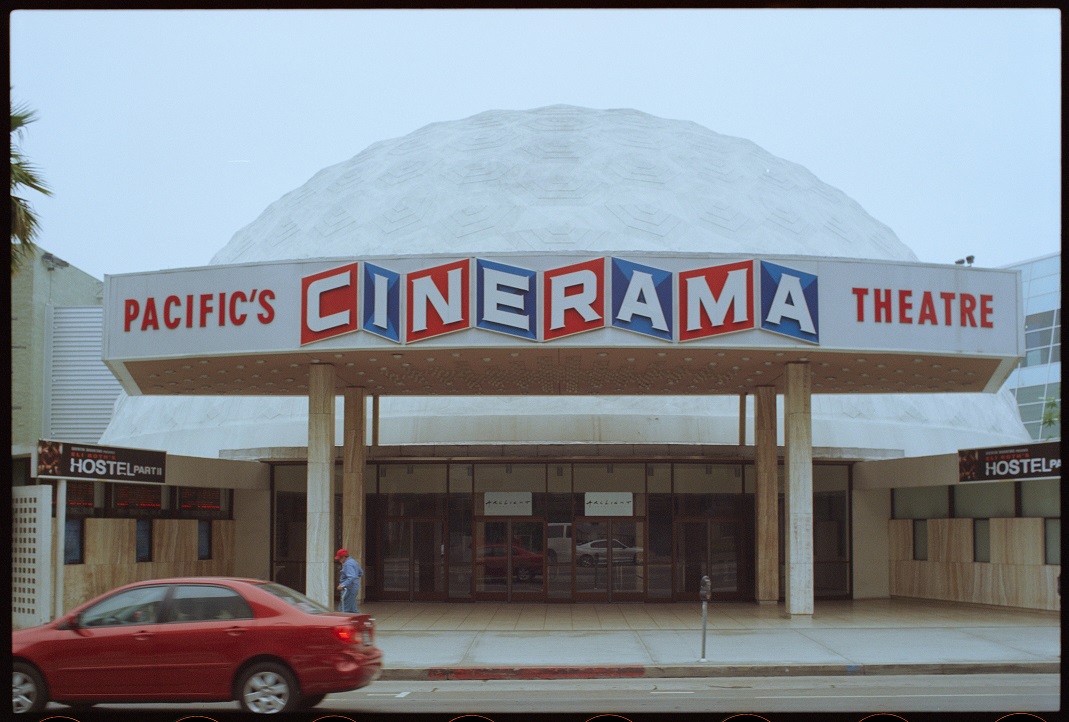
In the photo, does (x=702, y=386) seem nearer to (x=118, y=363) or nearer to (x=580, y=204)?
(x=580, y=204)

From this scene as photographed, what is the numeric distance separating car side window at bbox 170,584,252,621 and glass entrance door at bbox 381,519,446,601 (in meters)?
16.3

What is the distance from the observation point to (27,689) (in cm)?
1174

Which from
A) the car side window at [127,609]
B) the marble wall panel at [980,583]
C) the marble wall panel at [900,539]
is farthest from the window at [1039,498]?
the car side window at [127,609]

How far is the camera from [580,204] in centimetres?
3183

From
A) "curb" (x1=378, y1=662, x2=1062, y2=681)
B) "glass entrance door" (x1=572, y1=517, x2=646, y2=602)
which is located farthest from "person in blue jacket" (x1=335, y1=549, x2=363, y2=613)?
"glass entrance door" (x1=572, y1=517, x2=646, y2=602)

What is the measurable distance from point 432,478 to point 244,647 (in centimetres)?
1704

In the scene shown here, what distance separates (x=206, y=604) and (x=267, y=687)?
1.16 meters

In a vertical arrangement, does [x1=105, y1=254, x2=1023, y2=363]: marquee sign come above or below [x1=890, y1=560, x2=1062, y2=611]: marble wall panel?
above

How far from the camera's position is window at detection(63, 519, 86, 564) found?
78.0 ft

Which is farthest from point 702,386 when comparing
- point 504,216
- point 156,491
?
point 156,491

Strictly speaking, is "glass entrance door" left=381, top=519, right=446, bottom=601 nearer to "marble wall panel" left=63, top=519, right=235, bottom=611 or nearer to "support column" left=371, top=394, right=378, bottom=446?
"support column" left=371, top=394, right=378, bottom=446

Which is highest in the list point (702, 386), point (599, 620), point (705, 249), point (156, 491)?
point (705, 249)

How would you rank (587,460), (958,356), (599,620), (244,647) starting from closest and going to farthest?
1. (244,647)
2. (958,356)
3. (599,620)
4. (587,460)

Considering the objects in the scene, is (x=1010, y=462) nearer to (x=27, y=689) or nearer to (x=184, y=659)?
(x=184, y=659)
